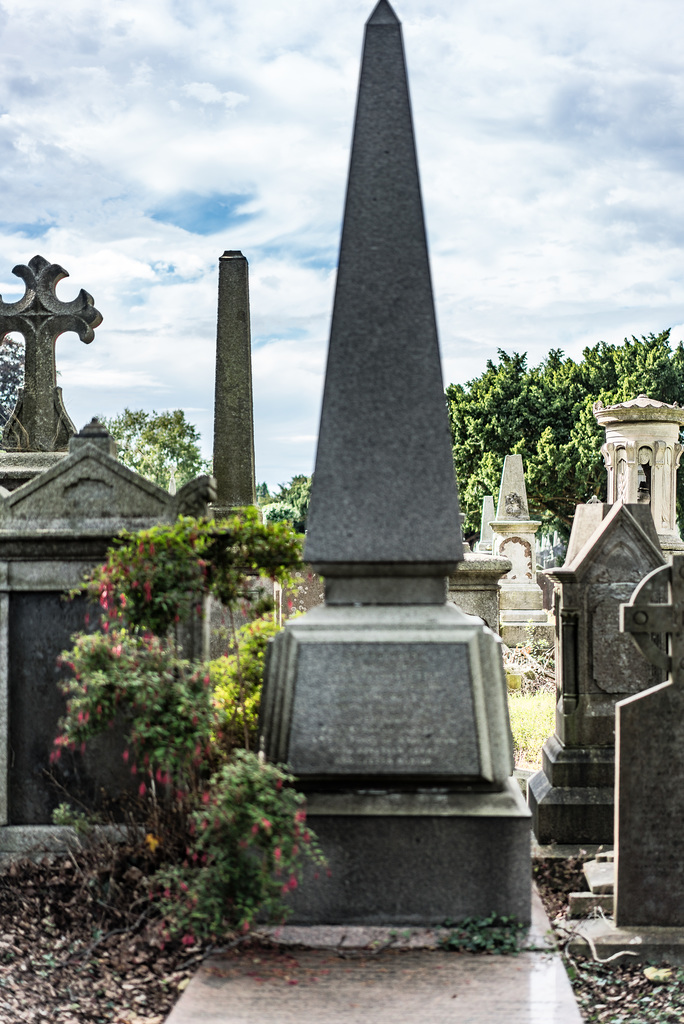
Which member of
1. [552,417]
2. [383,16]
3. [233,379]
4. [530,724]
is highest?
[552,417]

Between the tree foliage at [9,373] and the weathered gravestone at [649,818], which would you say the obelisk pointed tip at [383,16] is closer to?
the weathered gravestone at [649,818]

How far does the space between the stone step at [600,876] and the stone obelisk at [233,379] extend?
610 centimetres

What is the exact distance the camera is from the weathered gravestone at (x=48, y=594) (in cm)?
484

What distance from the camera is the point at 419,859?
3887 mm

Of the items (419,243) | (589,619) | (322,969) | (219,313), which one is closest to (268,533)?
(419,243)

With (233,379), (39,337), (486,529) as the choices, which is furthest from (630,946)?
(486,529)

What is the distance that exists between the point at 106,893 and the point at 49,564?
5.53 feet

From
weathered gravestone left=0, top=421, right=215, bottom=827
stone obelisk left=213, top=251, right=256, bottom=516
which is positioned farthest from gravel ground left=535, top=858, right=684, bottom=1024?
stone obelisk left=213, top=251, right=256, bottom=516

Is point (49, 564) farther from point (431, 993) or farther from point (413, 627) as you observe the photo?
point (431, 993)

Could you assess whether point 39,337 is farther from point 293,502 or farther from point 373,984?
point 293,502

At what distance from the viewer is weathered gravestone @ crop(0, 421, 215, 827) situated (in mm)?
4840

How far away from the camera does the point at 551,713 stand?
32.5ft

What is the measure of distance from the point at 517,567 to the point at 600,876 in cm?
1426

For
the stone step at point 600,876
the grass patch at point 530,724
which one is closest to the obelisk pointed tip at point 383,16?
the stone step at point 600,876
